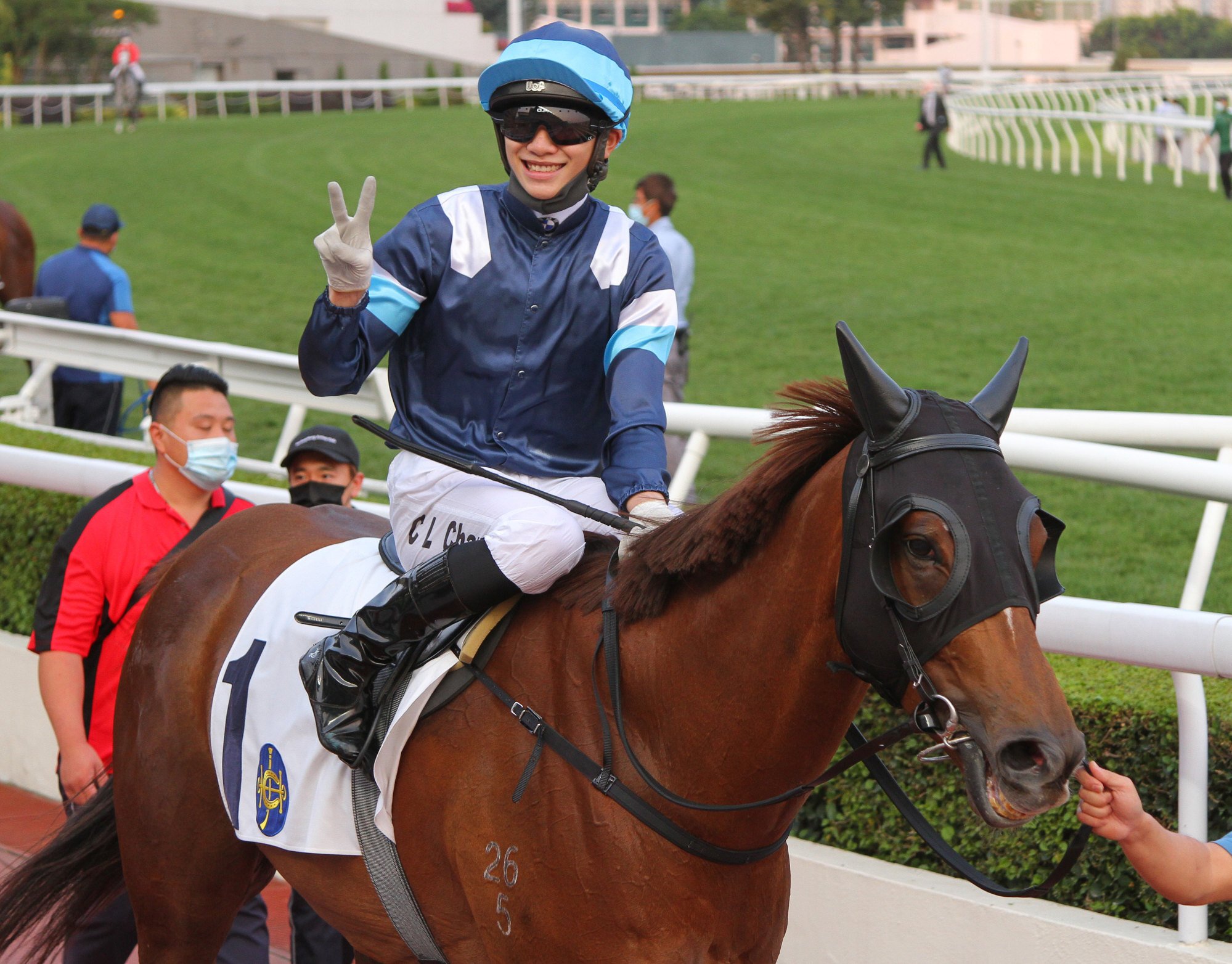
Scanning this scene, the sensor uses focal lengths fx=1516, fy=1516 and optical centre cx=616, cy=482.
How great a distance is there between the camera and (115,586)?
387cm

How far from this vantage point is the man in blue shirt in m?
8.88

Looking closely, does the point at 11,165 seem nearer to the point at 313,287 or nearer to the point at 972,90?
the point at 313,287

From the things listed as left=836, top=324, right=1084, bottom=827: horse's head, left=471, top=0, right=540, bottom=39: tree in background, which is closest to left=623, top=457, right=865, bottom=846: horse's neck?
left=836, top=324, right=1084, bottom=827: horse's head

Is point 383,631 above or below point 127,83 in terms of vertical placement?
below

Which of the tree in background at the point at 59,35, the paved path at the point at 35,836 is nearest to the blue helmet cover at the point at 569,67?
the paved path at the point at 35,836

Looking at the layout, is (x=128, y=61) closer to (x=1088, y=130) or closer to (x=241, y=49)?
(x=1088, y=130)

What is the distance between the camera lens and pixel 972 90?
33938mm

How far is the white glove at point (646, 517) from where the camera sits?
8.51ft

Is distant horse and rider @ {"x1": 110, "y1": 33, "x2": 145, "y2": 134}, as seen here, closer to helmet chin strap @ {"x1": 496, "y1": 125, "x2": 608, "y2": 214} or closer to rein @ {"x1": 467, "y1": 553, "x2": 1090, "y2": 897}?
helmet chin strap @ {"x1": 496, "y1": 125, "x2": 608, "y2": 214}

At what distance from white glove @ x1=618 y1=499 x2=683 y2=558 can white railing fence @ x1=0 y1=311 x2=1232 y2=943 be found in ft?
2.09

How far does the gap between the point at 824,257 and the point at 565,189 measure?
14628mm

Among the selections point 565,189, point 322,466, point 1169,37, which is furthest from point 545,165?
point 1169,37

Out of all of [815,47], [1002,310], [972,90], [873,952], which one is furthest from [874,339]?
[815,47]

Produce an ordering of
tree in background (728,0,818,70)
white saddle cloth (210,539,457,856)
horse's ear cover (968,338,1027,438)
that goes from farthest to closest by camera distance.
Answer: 1. tree in background (728,0,818,70)
2. white saddle cloth (210,539,457,856)
3. horse's ear cover (968,338,1027,438)
